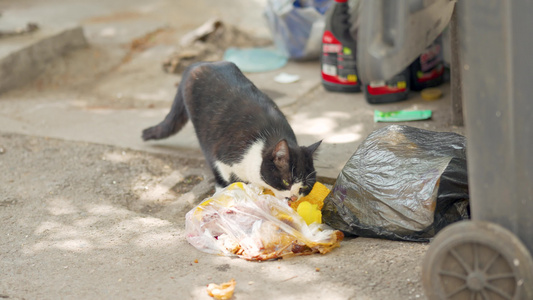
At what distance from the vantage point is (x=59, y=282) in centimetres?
250

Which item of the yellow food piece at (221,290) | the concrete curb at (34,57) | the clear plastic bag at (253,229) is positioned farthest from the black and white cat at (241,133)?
the concrete curb at (34,57)

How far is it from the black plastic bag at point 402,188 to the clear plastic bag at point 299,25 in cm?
258

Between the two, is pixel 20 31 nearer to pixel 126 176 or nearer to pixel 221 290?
pixel 126 176

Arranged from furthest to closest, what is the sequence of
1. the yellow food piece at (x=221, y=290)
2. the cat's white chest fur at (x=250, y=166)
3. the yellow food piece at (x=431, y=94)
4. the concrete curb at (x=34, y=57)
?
1. the concrete curb at (x=34, y=57)
2. the yellow food piece at (x=431, y=94)
3. the cat's white chest fur at (x=250, y=166)
4. the yellow food piece at (x=221, y=290)

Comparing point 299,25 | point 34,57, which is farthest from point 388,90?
point 34,57

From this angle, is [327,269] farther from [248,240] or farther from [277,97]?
[277,97]

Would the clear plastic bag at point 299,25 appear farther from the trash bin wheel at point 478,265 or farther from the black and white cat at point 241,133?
the trash bin wheel at point 478,265

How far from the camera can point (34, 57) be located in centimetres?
557

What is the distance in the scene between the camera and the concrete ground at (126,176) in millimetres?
2412

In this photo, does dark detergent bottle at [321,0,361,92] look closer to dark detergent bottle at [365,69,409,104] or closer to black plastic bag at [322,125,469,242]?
dark detergent bottle at [365,69,409,104]

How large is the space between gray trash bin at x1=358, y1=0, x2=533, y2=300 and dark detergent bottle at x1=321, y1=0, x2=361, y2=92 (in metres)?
2.77

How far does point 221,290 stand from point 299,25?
11.9ft

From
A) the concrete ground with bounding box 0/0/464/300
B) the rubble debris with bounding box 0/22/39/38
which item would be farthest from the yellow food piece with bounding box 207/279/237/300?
the rubble debris with bounding box 0/22/39/38

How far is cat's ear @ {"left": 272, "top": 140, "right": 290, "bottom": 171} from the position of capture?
2.86 m
